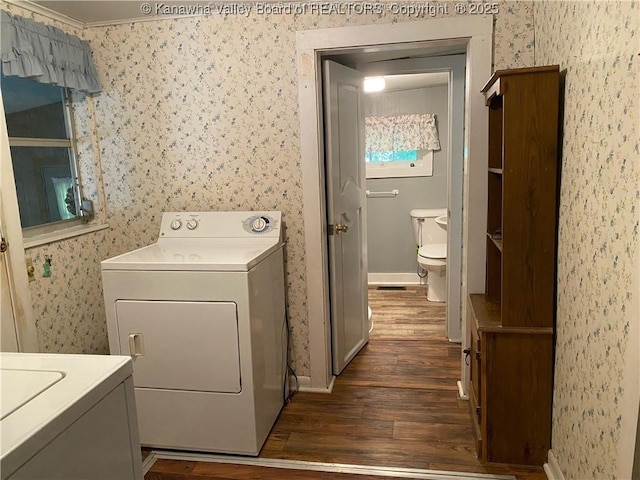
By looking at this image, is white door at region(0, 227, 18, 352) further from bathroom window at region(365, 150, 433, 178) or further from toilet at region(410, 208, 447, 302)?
bathroom window at region(365, 150, 433, 178)

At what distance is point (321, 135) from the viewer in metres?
2.52

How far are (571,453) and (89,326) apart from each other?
8.00ft

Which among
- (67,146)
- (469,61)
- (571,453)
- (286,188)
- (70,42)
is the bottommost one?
(571,453)

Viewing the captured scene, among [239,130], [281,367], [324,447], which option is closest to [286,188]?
[239,130]

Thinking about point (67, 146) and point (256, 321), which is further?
point (67, 146)

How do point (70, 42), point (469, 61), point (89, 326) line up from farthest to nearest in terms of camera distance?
point (89, 326)
point (70, 42)
point (469, 61)

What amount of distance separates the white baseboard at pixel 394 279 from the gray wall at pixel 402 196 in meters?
0.04

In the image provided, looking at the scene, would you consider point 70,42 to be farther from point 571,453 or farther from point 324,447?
point 571,453

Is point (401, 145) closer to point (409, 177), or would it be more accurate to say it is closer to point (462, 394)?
point (409, 177)

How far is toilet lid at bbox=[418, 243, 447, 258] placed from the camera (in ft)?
13.5

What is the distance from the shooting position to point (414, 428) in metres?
2.31

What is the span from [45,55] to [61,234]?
91cm

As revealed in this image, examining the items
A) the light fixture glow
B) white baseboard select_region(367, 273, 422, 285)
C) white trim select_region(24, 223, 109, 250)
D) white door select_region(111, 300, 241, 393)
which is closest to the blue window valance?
white trim select_region(24, 223, 109, 250)

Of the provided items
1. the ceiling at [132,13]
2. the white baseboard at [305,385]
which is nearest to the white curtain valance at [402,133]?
the ceiling at [132,13]
